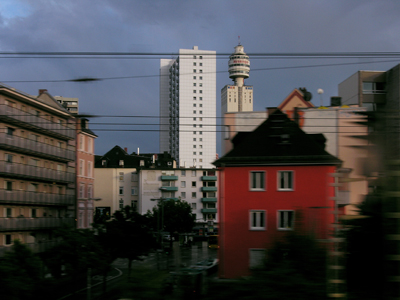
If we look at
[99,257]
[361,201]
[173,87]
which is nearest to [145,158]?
[173,87]

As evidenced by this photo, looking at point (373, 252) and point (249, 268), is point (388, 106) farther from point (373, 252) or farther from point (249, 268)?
point (249, 268)

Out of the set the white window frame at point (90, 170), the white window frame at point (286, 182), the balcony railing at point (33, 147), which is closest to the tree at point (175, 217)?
the white window frame at point (90, 170)

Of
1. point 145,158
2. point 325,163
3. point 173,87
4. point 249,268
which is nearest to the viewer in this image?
point 249,268

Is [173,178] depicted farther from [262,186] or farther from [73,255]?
[262,186]

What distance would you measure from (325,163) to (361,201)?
20238 mm

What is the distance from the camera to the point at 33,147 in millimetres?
39312

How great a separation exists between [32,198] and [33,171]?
2440mm

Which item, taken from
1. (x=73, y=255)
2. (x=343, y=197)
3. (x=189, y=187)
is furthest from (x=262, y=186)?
(x=189, y=187)

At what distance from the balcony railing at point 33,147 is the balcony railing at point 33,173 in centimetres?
139

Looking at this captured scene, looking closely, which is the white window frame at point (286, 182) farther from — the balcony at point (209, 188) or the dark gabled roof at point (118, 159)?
the dark gabled roof at point (118, 159)

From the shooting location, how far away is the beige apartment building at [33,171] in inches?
1405

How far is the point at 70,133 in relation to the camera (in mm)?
44781

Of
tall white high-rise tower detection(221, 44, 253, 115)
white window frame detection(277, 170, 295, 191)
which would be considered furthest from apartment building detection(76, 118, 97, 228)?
tall white high-rise tower detection(221, 44, 253, 115)

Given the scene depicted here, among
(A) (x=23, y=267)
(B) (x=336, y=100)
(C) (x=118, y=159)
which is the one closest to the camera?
(A) (x=23, y=267)
